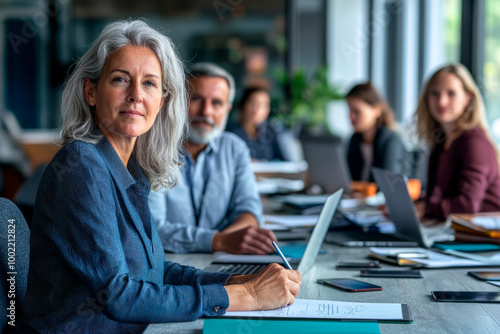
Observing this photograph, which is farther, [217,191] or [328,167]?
[328,167]

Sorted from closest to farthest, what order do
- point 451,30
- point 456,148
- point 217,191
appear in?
Result: 1. point 217,191
2. point 456,148
3. point 451,30

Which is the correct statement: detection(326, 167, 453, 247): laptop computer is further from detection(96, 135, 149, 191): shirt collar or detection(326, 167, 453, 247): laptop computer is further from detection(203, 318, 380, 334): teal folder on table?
detection(96, 135, 149, 191): shirt collar

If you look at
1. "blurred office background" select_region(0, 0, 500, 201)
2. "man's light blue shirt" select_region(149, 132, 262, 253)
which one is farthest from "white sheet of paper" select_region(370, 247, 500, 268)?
"blurred office background" select_region(0, 0, 500, 201)

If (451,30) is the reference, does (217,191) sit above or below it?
below

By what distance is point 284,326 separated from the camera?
1.14m

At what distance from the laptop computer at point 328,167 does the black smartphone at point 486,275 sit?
1777 millimetres

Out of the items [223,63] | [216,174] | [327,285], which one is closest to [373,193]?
[216,174]

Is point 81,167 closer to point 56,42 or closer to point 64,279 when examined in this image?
point 64,279

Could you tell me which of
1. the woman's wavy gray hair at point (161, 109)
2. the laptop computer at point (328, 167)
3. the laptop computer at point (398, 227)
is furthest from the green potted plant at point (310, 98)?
the woman's wavy gray hair at point (161, 109)

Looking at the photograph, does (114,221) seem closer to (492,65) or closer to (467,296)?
(467,296)

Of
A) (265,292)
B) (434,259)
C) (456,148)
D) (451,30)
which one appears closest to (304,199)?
(456,148)

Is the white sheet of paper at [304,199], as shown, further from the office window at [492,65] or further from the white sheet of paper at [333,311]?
the office window at [492,65]

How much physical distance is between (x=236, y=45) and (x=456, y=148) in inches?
225

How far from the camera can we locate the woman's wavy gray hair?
134 cm
